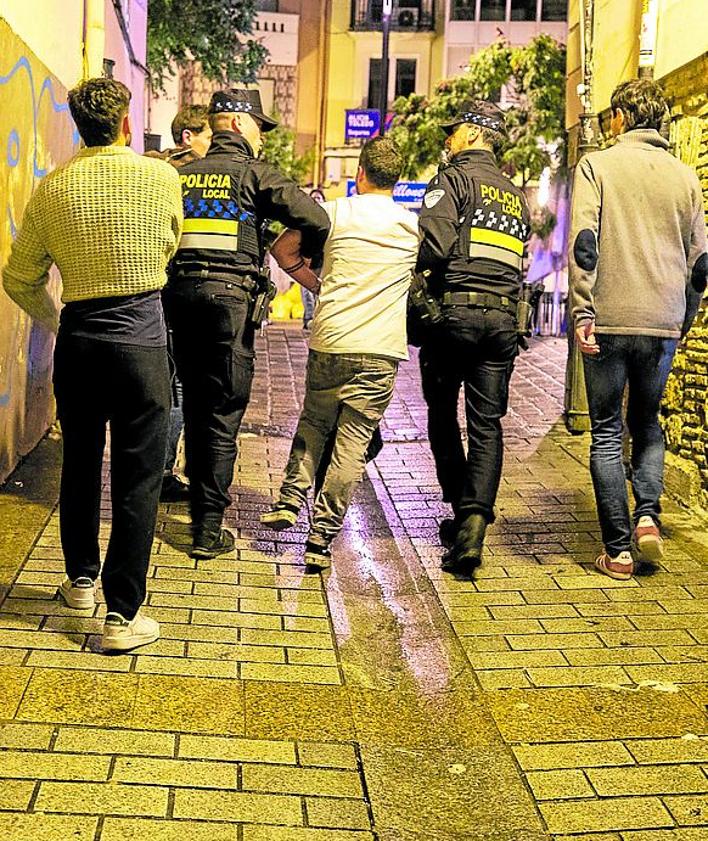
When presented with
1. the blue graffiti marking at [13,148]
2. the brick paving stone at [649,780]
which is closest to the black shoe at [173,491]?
the blue graffiti marking at [13,148]

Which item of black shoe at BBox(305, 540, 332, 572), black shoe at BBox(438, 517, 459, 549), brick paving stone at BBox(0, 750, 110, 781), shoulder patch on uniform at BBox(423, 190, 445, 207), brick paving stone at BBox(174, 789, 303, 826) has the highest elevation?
shoulder patch on uniform at BBox(423, 190, 445, 207)

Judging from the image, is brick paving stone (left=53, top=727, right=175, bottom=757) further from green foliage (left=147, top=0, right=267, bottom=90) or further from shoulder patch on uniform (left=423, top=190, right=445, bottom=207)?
green foliage (left=147, top=0, right=267, bottom=90)

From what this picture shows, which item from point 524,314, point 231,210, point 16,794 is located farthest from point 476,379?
point 16,794

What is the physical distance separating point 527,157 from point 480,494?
1990 centimetres

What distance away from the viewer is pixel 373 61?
42.6 metres

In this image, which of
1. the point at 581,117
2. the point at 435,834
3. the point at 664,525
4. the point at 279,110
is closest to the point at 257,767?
the point at 435,834

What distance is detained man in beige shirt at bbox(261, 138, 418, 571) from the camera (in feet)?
20.2

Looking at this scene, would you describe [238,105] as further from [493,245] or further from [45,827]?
[45,827]

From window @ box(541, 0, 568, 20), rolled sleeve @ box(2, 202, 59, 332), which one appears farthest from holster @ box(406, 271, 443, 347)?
window @ box(541, 0, 568, 20)

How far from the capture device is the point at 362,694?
4715mm

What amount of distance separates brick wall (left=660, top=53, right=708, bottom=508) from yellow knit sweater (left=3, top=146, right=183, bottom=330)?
4.07 metres

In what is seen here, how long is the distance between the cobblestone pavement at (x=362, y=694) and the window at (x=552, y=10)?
118ft

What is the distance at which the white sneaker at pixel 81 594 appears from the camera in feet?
17.0

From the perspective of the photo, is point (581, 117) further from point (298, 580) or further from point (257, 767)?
point (257, 767)
